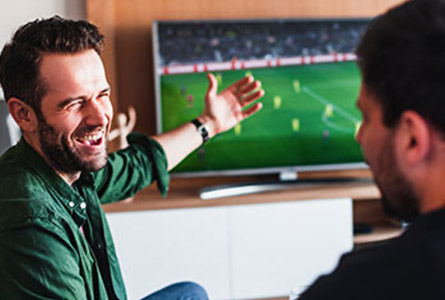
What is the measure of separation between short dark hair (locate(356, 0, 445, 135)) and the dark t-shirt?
0.53ft

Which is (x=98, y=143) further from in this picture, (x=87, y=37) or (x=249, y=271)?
(x=249, y=271)

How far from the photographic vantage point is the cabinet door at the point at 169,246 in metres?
2.99

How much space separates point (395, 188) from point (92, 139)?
87 cm

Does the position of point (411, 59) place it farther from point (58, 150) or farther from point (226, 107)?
point (226, 107)

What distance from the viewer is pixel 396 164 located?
2.85 feet

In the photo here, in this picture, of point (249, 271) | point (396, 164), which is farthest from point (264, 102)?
point (396, 164)

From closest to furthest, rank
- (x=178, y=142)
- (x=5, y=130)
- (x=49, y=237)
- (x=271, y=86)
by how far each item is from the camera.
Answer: (x=49, y=237) < (x=178, y=142) < (x=5, y=130) < (x=271, y=86)

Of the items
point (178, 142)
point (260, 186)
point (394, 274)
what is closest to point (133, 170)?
point (178, 142)

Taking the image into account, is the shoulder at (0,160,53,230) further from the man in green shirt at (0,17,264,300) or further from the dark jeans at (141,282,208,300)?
the dark jeans at (141,282,208,300)

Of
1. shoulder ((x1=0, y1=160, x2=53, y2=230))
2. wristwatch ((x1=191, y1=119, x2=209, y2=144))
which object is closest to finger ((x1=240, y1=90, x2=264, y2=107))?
wristwatch ((x1=191, y1=119, x2=209, y2=144))

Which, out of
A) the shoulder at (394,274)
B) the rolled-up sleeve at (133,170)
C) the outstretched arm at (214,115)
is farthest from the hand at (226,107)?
the shoulder at (394,274)

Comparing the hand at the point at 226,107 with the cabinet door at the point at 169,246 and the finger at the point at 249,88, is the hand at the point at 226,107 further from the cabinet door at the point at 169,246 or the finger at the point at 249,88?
the cabinet door at the point at 169,246

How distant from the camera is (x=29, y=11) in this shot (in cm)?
321

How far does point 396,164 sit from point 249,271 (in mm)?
2299
